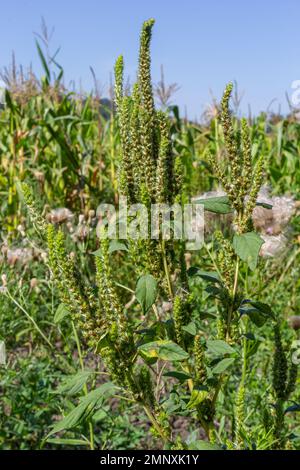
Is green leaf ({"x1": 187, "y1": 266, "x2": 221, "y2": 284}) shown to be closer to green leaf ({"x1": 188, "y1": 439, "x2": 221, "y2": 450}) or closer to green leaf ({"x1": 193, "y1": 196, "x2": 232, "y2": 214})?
green leaf ({"x1": 193, "y1": 196, "x2": 232, "y2": 214})

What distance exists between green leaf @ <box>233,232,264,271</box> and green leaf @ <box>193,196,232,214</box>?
0.08 metres

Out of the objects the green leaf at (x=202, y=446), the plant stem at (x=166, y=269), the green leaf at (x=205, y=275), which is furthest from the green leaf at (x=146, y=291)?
the green leaf at (x=202, y=446)

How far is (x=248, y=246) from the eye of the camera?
1445 mm

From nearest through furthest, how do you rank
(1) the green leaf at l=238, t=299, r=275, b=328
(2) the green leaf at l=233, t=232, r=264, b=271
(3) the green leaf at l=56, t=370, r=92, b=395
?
(2) the green leaf at l=233, t=232, r=264, b=271 < (3) the green leaf at l=56, t=370, r=92, b=395 < (1) the green leaf at l=238, t=299, r=275, b=328

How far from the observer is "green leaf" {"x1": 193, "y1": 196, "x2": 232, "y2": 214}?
151 centimetres

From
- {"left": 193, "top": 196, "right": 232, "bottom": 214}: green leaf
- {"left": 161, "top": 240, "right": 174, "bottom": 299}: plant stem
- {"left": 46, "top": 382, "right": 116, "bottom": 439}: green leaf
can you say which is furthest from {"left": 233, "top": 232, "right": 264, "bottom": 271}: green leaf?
{"left": 46, "top": 382, "right": 116, "bottom": 439}: green leaf

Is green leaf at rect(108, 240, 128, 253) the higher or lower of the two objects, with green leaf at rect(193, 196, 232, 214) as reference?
lower

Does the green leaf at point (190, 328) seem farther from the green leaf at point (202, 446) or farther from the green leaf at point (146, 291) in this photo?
the green leaf at point (202, 446)

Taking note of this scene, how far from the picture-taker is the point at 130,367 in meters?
1.41

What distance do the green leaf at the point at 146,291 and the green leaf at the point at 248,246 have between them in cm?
22

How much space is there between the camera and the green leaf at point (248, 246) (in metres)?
1.40
